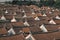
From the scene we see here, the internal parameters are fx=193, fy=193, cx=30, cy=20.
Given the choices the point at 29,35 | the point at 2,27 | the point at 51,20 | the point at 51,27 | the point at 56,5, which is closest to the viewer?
the point at 29,35

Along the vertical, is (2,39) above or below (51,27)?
above

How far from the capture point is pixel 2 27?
11.9 metres

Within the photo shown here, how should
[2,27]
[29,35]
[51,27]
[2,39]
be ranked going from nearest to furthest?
1. [2,39]
2. [29,35]
3. [2,27]
4. [51,27]

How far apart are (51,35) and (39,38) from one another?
85 centimetres

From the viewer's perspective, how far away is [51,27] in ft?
42.0

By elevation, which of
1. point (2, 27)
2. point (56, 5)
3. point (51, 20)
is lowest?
point (56, 5)

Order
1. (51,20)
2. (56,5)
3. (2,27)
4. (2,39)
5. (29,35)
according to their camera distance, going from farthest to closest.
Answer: (56,5) → (51,20) → (2,27) → (29,35) → (2,39)

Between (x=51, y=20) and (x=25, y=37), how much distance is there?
542 cm

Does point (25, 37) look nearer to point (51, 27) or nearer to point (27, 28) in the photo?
point (27, 28)

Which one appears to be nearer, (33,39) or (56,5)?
(33,39)

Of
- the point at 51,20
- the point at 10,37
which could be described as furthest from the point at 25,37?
the point at 51,20

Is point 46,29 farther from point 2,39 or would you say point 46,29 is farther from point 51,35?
point 2,39

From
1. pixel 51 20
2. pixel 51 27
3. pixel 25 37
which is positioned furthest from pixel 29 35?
pixel 51 20

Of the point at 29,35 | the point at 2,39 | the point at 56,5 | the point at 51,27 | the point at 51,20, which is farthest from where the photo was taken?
the point at 56,5
